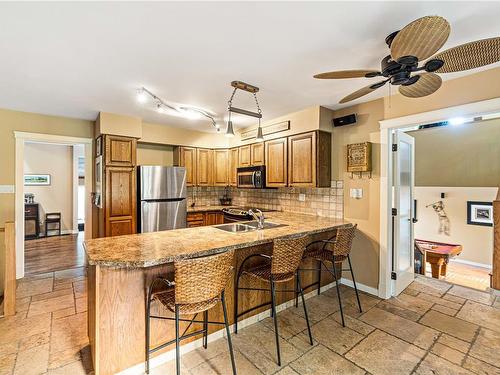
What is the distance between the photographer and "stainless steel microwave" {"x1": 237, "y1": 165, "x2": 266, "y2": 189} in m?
4.31

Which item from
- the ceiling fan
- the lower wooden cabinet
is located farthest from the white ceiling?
the lower wooden cabinet

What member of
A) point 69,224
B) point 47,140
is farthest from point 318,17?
point 69,224

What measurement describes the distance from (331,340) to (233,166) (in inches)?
137

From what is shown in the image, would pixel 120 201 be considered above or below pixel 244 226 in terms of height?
above

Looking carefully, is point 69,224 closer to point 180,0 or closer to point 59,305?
point 59,305

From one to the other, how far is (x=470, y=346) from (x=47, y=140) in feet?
18.8

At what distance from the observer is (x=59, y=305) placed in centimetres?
296

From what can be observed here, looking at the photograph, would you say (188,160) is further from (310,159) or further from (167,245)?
(167,245)

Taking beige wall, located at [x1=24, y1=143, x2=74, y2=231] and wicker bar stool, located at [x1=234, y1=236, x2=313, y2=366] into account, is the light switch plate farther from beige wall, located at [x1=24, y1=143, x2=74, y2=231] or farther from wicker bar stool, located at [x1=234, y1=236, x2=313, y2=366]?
beige wall, located at [x1=24, y1=143, x2=74, y2=231]

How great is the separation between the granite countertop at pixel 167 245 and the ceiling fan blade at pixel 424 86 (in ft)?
5.04

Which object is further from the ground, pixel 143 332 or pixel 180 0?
pixel 180 0

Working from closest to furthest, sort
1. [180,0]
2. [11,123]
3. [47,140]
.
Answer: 1. [180,0]
2. [11,123]
3. [47,140]

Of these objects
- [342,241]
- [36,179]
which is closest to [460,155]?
[342,241]

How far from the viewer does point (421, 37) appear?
135 centimetres
